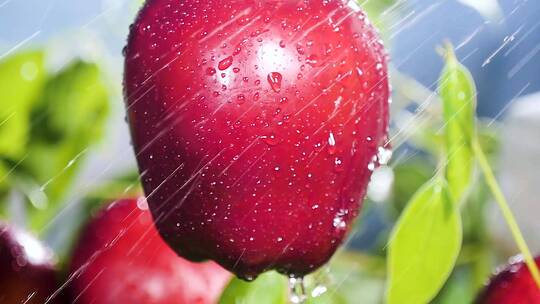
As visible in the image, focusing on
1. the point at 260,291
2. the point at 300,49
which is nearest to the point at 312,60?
the point at 300,49

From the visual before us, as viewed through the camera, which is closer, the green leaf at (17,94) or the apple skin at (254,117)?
the apple skin at (254,117)

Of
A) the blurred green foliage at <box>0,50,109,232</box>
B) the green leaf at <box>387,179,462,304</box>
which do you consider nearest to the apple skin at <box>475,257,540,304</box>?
the green leaf at <box>387,179,462,304</box>

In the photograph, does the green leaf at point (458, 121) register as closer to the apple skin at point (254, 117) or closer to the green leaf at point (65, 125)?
the apple skin at point (254, 117)

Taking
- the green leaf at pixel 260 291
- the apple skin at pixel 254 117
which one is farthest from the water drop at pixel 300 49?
the green leaf at pixel 260 291

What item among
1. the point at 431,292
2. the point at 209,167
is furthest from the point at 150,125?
the point at 431,292

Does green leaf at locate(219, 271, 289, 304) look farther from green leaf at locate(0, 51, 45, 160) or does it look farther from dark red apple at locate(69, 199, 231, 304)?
green leaf at locate(0, 51, 45, 160)

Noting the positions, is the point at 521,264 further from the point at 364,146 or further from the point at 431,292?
the point at 364,146

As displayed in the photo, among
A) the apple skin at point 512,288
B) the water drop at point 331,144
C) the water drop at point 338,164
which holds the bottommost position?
the apple skin at point 512,288
